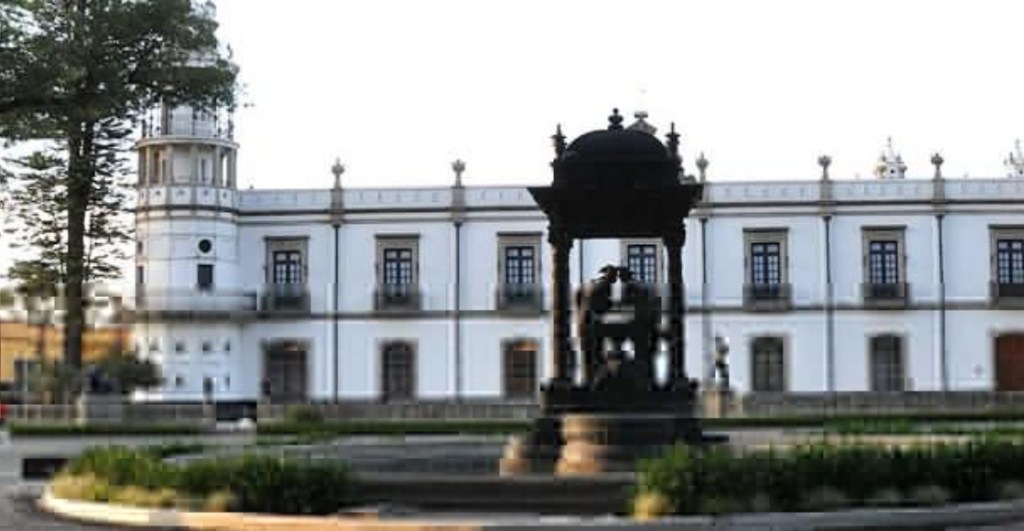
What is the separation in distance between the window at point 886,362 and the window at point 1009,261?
408 centimetres

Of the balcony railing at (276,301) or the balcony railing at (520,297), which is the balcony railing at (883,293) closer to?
the balcony railing at (520,297)

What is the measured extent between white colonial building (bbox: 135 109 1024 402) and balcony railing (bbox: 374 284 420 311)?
7cm

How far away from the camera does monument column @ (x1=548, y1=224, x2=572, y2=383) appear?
734 inches

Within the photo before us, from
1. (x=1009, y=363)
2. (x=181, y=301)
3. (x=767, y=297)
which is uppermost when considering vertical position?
(x=767, y=297)

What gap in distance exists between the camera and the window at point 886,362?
51.5 m

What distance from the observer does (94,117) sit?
17.0 metres

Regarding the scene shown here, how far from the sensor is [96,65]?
17.2m

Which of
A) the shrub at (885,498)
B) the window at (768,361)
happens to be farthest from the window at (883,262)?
the shrub at (885,498)

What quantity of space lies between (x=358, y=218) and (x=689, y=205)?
35298 millimetres

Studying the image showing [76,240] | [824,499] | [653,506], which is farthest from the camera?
[76,240]

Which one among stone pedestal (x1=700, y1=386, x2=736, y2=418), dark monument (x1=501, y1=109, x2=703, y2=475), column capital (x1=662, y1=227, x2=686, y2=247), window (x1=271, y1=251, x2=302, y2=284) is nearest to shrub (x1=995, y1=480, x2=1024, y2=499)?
dark monument (x1=501, y1=109, x2=703, y2=475)

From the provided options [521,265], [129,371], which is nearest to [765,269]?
[521,265]

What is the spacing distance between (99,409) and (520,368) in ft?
56.8

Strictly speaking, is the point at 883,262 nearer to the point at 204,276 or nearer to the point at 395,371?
the point at 395,371
